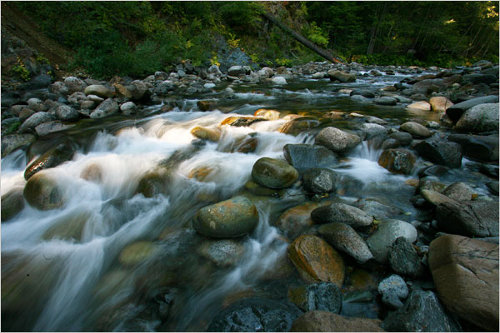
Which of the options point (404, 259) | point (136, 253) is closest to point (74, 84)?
point (136, 253)

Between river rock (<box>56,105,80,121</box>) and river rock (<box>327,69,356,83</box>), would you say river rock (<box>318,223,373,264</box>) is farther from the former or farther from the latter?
river rock (<box>327,69,356,83</box>)

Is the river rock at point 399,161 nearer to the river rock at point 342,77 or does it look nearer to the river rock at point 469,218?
the river rock at point 469,218

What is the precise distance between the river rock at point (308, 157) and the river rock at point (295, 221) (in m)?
0.97

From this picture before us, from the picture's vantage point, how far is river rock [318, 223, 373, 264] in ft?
7.00

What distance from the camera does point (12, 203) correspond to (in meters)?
3.22

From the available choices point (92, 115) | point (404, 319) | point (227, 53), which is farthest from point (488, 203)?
point (227, 53)

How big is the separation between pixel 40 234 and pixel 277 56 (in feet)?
61.1

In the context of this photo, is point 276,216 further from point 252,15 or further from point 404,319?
point 252,15

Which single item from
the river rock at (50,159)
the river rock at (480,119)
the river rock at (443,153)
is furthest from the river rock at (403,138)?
the river rock at (50,159)

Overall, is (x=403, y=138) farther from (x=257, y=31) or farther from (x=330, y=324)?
(x=257, y=31)

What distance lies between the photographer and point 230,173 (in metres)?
3.91

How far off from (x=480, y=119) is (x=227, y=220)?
16.2ft

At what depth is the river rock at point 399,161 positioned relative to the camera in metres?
3.59

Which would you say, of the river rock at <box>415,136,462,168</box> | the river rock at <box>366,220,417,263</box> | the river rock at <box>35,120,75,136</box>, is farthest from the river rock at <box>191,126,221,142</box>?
the river rock at <box>415,136,462,168</box>
